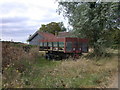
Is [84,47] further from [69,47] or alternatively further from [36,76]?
[36,76]

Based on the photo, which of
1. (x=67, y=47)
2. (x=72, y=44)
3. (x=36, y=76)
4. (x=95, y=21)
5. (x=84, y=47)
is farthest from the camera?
(x=84, y=47)

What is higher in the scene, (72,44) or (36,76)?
(72,44)

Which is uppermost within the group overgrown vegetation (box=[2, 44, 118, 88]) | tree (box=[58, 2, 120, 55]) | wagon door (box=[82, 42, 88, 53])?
tree (box=[58, 2, 120, 55])

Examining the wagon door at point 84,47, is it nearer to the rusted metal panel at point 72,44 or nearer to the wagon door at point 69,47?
the rusted metal panel at point 72,44

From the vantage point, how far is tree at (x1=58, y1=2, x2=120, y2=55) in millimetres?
10961

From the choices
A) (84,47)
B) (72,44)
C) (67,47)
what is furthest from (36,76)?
(84,47)

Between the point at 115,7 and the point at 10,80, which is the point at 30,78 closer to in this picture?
the point at 10,80

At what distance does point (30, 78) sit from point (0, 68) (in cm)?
121

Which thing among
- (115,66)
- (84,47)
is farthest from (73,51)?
(115,66)

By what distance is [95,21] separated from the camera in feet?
38.2

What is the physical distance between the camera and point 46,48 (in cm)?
1638

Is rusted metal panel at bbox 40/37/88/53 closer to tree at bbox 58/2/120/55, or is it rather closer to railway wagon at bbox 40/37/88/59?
railway wagon at bbox 40/37/88/59

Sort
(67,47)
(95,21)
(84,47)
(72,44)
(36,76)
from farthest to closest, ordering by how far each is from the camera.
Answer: (84,47) → (72,44) → (67,47) → (95,21) → (36,76)

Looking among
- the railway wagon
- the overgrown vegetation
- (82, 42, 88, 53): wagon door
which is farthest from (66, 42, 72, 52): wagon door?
the overgrown vegetation
